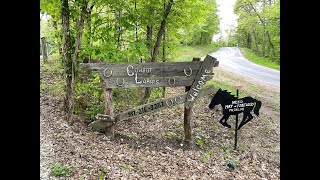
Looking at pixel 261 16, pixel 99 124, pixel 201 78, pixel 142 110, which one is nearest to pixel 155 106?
pixel 142 110

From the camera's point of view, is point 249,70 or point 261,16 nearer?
point 261,16

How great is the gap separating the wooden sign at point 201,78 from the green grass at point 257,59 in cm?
986

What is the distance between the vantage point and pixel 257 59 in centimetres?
1703

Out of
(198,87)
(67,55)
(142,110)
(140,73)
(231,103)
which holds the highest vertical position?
(67,55)

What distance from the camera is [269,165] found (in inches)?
219

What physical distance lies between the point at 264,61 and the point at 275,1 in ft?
15.1

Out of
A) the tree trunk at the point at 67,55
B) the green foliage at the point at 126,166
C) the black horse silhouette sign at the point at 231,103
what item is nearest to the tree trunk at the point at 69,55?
the tree trunk at the point at 67,55

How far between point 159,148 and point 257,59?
525 inches

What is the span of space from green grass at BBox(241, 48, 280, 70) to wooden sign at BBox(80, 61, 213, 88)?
10287 mm

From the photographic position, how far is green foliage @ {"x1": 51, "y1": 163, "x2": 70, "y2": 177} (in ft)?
13.2

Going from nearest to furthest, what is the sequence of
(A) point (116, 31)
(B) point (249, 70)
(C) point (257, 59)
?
(A) point (116, 31)
(B) point (249, 70)
(C) point (257, 59)

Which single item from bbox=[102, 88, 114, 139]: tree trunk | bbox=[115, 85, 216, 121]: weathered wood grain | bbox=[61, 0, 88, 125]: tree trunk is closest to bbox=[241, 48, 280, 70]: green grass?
bbox=[115, 85, 216, 121]: weathered wood grain

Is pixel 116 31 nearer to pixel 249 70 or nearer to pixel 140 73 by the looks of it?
pixel 140 73

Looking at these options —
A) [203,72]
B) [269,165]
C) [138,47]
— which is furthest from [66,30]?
[269,165]
